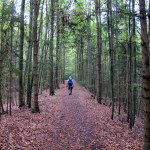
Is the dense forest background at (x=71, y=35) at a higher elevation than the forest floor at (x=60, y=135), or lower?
higher

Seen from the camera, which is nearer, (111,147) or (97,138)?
(111,147)

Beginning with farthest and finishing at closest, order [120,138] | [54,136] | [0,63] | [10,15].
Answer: [10,15] → [0,63] → [120,138] → [54,136]

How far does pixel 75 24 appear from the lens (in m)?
4.04

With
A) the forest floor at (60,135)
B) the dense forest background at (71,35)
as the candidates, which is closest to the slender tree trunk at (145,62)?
the dense forest background at (71,35)

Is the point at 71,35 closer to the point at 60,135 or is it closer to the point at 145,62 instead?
the point at 145,62

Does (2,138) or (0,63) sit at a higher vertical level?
(0,63)

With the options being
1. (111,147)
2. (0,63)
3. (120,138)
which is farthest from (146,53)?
(0,63)

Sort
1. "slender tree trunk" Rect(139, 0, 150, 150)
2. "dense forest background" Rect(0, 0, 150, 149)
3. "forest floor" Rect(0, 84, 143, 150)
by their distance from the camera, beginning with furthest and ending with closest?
"forest floor" Rect(0, 84, 143, 150) < "dense forest background" Rect(0, 0, 150, 149) < "slender tree trunk" Rect(139, 0, 150, 150)

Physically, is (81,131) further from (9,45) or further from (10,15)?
(10,15)

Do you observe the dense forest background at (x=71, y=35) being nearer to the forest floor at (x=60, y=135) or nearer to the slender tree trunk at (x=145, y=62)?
the slender tree trunk at (x=145, y=62)

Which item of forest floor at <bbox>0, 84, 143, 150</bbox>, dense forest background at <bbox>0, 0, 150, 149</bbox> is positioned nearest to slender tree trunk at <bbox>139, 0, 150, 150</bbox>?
dense forest background at <bbox>0, 0, 150, 149</bbox>

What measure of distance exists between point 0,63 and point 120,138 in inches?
271

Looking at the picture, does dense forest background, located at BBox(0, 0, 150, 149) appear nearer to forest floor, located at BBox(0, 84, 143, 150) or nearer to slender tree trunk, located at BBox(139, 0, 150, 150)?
slender tree trunk, located at BBox(139, 0, 150, 150)

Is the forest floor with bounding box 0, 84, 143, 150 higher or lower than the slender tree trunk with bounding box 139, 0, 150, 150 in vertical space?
lower
